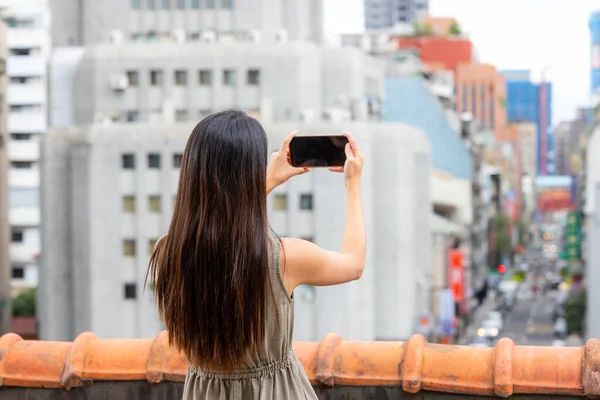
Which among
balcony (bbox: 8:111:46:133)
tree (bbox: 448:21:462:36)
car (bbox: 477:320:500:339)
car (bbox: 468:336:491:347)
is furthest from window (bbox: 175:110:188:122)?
tree (bbox: 448:21:462:36)

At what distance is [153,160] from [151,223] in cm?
290

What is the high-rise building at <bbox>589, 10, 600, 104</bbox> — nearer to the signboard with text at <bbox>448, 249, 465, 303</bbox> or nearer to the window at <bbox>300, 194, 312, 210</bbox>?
the signboard with text at <bbox>448, 249, 465, 303</bbox>

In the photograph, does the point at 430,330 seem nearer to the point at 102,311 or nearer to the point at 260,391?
the point at 102,311

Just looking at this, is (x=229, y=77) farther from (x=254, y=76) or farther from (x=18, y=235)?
(x=18, y=235)

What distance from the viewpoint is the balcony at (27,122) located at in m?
73.3

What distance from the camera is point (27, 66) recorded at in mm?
73312

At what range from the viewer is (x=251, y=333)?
3740mm

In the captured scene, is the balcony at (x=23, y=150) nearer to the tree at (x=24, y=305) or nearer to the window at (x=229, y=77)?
the tree at (x=24, y=305)

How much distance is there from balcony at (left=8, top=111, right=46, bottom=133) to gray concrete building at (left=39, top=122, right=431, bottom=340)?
68.1 feet

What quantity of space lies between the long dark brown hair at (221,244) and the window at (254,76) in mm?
51173

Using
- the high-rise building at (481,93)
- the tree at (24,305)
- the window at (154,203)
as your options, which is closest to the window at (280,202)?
the window at (154,203)

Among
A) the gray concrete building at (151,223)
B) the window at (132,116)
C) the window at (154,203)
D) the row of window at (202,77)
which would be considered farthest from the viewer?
the window at (132,116)

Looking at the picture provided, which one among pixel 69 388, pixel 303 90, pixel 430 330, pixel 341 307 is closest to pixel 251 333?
pixel 69 388

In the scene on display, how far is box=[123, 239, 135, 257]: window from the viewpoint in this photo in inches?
2072
